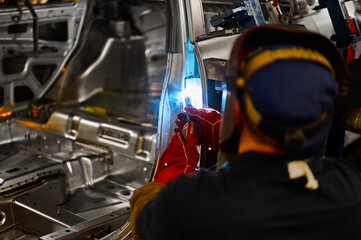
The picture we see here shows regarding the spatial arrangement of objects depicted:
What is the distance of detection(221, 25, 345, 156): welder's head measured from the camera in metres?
1.15

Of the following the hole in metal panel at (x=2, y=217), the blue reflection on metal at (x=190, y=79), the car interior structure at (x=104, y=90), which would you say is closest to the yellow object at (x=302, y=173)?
the car interior structure at (x=104, y=90)

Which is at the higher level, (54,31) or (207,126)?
(54,31)

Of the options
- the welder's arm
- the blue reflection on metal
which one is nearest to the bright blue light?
the blue reflection on metal

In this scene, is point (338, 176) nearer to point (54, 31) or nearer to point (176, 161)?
point (176, 161)

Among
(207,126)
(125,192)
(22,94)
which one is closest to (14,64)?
(22,94)

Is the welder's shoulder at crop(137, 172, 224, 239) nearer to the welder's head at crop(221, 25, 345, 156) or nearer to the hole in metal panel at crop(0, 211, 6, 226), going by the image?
the welder's head at crop(221, 25, 345, 156)

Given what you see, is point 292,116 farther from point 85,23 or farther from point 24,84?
point 85,23


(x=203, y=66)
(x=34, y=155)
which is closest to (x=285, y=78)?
(x=203, y=66)

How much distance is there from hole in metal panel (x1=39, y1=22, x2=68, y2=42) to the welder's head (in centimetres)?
319

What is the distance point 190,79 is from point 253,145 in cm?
137

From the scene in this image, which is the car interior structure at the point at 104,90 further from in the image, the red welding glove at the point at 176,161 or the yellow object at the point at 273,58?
the yellow object at the point at 273,58

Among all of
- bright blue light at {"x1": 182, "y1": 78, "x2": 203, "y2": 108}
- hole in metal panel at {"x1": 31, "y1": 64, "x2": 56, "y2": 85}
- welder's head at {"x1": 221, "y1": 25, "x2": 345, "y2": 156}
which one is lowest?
bright blue light at {"x1": 182, "y1": 78, "x2": 203, "y2": 108}

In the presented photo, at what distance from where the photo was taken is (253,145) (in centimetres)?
125

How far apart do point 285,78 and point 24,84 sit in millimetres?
3383
